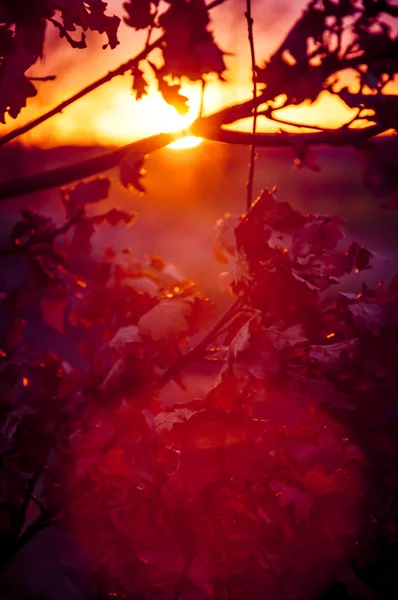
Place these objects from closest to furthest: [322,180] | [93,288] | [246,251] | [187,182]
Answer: [246,251], [93,288], [187,182], [322,180]

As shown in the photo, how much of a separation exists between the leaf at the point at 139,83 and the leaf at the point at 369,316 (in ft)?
3.03

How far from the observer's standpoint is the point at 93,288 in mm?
2148

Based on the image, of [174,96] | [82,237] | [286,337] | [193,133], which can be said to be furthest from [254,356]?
[82,237]

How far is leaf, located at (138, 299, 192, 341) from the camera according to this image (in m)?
1.63

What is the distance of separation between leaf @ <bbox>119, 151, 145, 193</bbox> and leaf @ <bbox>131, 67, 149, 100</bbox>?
0.77 ft

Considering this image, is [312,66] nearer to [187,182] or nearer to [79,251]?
[79,251]

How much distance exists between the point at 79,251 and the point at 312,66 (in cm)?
110

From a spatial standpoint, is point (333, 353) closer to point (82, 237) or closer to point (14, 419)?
point (14, 419)

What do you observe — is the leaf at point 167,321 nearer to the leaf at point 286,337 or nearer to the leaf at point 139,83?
the leaf at point 286,337

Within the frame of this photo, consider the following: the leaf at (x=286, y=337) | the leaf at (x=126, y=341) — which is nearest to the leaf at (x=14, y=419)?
the leaf at (x=126, y=341)

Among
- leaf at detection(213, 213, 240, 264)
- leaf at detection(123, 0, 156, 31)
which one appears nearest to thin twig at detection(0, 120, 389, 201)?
leaf at detection(213, 213, 240, 264)

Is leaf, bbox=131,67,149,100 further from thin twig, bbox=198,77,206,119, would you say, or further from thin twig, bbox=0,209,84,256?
thin twig, bbox=0,209,84,256

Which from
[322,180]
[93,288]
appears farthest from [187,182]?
[93,288]

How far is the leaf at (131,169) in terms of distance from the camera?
4.90 feet
